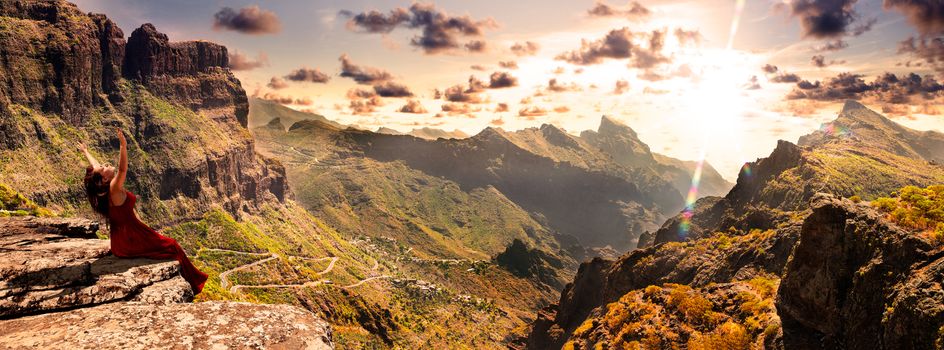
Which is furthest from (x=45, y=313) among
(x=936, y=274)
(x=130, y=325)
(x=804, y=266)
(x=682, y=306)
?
(x=682, y=306)

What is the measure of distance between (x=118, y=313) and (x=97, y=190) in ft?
16.6

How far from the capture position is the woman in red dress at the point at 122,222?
1330cm

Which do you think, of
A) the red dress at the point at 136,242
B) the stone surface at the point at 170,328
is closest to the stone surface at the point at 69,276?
the red dress at the point at 136,242

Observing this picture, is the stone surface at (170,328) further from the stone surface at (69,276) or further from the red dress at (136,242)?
the red dress at (136,242)

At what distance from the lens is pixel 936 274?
21.9m

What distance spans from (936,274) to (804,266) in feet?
36.7

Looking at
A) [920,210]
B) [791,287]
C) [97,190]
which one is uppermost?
[97,190]

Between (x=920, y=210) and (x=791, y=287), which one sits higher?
(x=920, y=210)

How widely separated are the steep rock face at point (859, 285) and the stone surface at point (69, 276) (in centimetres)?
2815

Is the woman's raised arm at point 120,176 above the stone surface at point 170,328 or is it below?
above

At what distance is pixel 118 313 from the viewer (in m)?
10.1

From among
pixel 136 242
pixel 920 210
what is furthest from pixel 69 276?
pixel 920 210

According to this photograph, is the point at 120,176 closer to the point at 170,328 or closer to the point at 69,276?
the point at 69,276

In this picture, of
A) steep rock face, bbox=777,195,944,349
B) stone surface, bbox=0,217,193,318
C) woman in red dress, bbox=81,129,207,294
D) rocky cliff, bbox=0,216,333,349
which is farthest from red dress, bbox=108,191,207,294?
steep rock face, bbox=777,195,944,349
